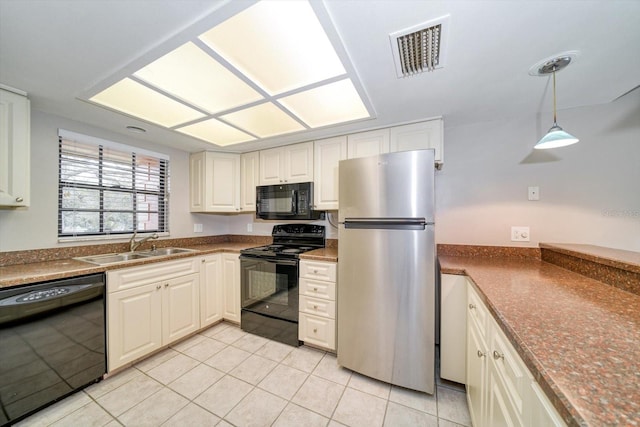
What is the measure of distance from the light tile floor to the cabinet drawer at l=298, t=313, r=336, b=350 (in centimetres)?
14

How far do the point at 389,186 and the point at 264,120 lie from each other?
1315 mm

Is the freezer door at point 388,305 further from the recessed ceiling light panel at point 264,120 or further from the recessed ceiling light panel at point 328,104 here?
the recessed ceiling light panel at point 264,120

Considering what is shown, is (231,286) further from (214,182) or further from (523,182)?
(523,182)

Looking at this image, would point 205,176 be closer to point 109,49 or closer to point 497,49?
point 109,49

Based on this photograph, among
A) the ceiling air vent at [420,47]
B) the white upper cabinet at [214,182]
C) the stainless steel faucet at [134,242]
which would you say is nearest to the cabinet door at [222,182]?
the white upper cabinet at [214,182]

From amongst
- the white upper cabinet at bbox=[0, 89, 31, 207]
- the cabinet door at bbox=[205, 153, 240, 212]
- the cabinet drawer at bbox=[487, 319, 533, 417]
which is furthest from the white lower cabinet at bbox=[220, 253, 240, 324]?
the cabinet drawer at bbox=[487, 319, 533, 417]

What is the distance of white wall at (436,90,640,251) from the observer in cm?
172

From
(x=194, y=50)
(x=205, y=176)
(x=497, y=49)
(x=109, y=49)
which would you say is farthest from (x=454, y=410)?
(x=205, y=176)

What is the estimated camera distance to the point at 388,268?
168 centimetres

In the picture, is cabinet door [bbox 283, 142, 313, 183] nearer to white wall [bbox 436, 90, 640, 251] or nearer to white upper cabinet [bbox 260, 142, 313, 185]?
white upper cabinet [bbox 260, 142, 313, 185]

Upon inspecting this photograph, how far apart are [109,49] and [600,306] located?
8.58 feet

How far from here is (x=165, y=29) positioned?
3.55 ft

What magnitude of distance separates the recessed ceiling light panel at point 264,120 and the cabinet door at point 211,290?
1501mm

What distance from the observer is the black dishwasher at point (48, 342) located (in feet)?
4.39
